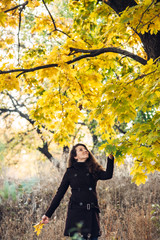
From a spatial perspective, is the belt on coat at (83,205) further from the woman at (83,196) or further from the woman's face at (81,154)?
the woman's face at (81,154)

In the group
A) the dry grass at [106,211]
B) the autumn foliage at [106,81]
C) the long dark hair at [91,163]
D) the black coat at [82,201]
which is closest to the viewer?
the autumn foliage at [106,81]

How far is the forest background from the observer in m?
2.18

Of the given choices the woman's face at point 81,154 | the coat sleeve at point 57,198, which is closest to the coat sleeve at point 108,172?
the woman's face at point 81,154

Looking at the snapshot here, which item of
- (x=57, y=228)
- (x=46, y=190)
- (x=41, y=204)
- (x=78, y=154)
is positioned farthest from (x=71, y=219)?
(x=46, y=190)

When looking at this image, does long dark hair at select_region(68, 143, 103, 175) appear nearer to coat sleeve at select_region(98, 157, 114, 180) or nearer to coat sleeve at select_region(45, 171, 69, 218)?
coat sleeve at select_region(98, 157, 114, 180)

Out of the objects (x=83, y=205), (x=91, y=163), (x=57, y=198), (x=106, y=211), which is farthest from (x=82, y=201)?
(x=106, y=211)

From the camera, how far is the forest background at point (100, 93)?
7.15ft

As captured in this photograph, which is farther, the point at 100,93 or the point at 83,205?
the point at 83,205

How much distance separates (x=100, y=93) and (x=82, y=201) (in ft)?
3.81

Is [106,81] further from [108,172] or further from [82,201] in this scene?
[82,201]

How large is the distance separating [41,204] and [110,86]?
3686 millimetres

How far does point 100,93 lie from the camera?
7.75 feet

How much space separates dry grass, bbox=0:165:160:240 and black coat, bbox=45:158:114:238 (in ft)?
3.40

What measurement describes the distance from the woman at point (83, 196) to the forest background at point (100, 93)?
0.37 m
